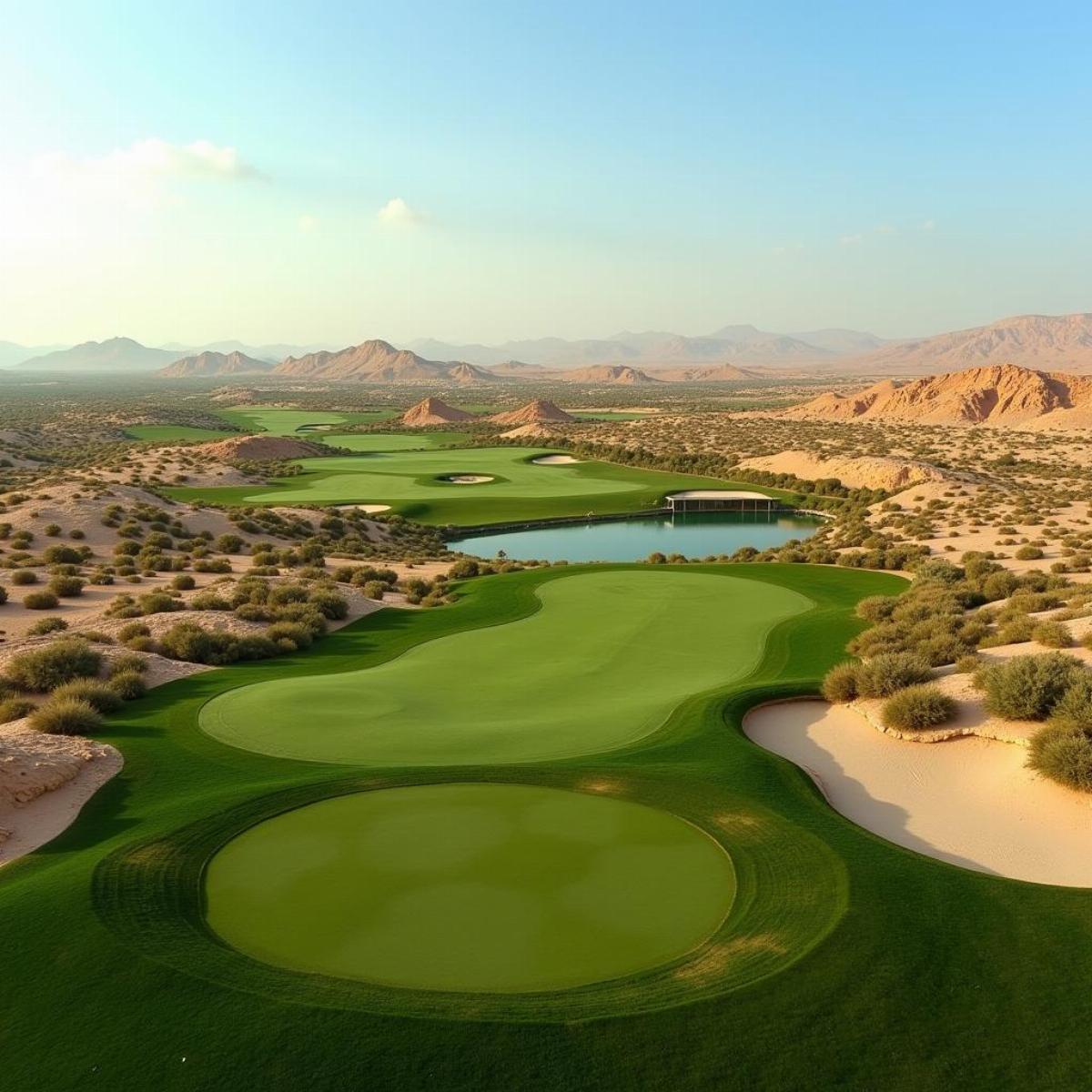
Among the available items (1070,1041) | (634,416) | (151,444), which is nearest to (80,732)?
(1070,1041)

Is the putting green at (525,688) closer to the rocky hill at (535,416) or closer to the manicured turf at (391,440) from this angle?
the manicured turf at (391,440)

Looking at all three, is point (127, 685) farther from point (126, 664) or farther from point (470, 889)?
point (470, 889)

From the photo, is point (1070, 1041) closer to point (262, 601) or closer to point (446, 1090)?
point (446, 1090)

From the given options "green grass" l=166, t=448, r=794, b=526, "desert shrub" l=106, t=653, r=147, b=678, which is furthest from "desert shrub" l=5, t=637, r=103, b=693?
"green grass" l=166, t=448, r=794, b=526

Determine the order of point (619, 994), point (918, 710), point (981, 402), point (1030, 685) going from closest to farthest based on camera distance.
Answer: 1. point (619, 994)
2. point (1030, 685)
3. point (918, 710)
4. point (981, 402)

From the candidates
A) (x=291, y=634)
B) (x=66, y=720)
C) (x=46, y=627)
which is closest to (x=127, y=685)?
(x=66, y=720)
